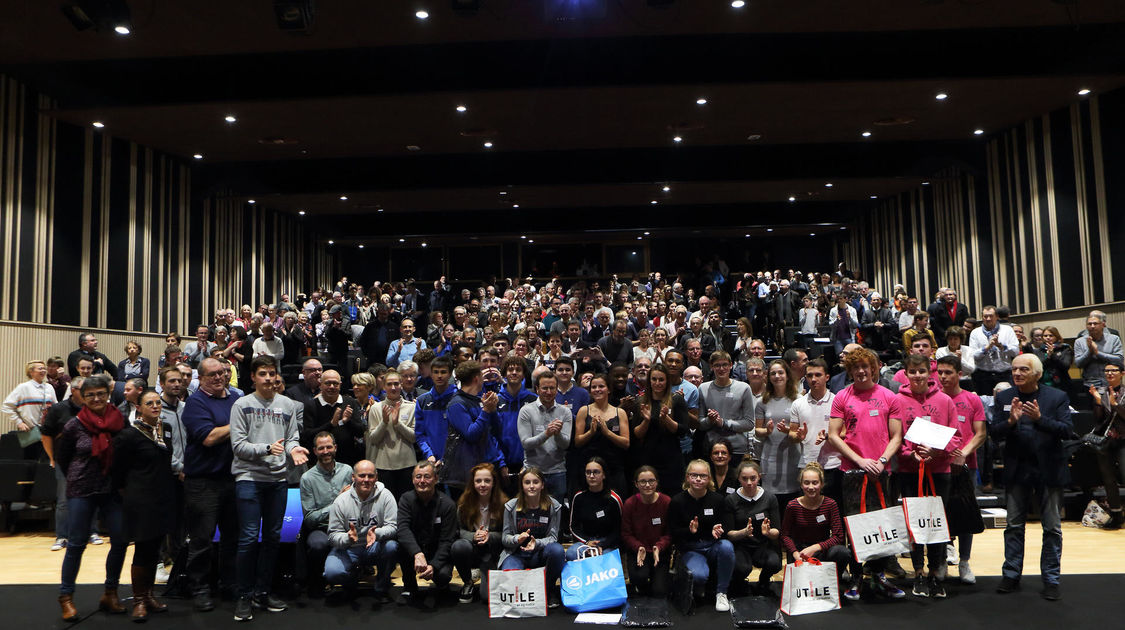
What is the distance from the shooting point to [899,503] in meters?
5.25

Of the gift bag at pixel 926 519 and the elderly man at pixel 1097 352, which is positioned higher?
the elderly man at pixel 1097 352

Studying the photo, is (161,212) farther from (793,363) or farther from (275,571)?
(793,363)

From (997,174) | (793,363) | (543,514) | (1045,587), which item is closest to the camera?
(1045,587)

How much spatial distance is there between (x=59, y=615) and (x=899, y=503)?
5563 millimetres

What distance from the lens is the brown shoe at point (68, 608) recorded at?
16.0ft

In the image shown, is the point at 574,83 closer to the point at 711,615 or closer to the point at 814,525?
the point at 814,525

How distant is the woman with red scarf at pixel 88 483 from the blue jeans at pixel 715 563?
3.60 meters

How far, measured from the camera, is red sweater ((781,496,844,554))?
5.19 metres

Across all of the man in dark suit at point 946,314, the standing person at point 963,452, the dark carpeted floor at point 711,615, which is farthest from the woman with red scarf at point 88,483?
the man in dark suit at point 946,314

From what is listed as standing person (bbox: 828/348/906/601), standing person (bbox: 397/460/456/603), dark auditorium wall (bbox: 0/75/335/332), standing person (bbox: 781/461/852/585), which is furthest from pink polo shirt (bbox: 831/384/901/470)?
dark auditorium wall (bbox: 0/75/335/332)

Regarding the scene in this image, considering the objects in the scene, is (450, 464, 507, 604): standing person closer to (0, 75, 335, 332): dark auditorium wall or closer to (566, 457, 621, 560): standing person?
(566, 457, 621, 560): standing person

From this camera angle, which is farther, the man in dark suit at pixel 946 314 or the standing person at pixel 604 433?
the man in dark suit at pixel 946 314

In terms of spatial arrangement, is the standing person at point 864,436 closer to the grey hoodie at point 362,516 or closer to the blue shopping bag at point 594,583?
the blue shopping bag at point 594,583

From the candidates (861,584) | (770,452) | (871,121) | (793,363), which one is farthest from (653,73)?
(861,584)
